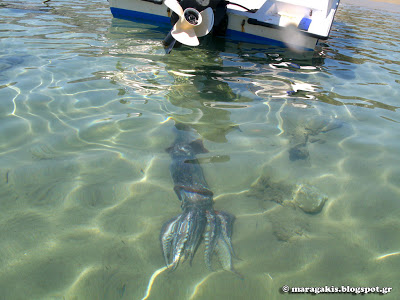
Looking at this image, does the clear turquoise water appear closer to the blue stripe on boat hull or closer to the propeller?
the propeller

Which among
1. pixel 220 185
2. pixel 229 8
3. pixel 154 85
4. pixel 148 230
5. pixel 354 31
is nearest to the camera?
pixel 148 230

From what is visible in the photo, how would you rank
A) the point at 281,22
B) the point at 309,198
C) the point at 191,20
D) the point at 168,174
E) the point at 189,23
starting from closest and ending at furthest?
the point at 309,198
the point at 168,174
the point at 189,23
the point at 191,20
the point at 281,22

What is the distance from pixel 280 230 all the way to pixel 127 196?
146cm

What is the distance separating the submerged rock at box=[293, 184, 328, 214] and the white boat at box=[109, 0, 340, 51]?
5031mm

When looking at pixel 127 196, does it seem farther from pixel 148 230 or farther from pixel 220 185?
pixel 220 185

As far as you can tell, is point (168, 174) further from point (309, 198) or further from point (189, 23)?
point (189, 23)

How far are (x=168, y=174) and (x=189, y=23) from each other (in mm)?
3353

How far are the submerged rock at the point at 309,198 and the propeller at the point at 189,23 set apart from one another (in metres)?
3.43

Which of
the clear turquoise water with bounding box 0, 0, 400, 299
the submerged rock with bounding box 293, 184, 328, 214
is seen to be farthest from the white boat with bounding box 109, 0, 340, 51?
the submerged rock with bounding box 293, 184, 328, 214

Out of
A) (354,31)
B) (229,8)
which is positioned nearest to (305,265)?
(229,8)

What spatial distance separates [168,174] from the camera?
3.03 metres

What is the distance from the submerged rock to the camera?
2.69 m

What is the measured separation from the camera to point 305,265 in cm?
221

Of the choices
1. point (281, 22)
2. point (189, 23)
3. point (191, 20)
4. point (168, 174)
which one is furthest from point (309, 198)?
point (281, 22)
